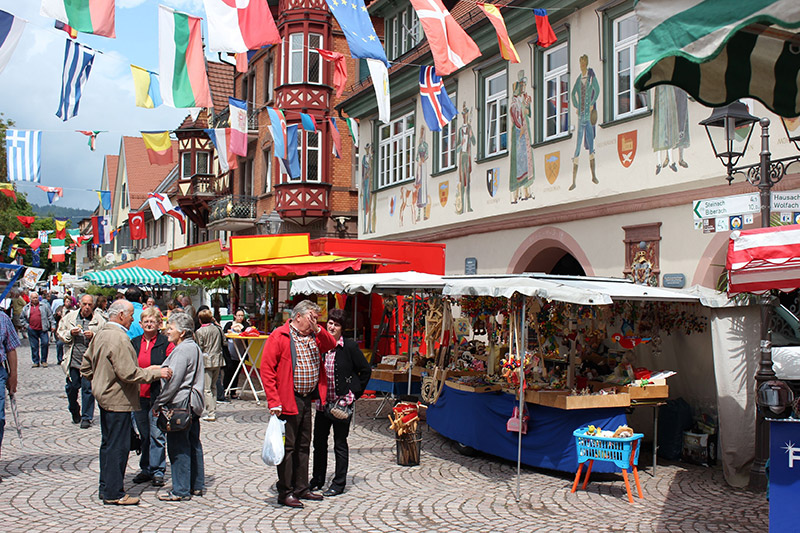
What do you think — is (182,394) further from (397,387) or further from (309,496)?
(397,387)

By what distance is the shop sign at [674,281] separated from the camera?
11.2m

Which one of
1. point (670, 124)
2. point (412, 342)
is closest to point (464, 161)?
point (412, 342)

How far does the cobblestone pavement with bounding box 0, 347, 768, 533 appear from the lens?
6738 millimetres

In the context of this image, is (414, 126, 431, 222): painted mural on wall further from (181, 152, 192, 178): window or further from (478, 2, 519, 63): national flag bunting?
(181, 152, 192, 178): window

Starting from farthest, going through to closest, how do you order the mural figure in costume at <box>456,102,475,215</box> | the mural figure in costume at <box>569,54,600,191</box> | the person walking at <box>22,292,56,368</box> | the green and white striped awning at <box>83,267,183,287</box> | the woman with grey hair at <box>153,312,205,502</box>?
the green and white striped awning at <box>83,267,183,287</box>, the person walking at <box>22,292,56,368</box>, the mural figure in costume at <box>456,102,475,215</box>, the mural figure in costume at <box>569,54,600,191</box>, the woman with grey hair at <box>153,312,205,502</box>

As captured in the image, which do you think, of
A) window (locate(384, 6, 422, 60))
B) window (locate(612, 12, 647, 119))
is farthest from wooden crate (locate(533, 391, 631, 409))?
window (locate(384, 6, 422, 60))

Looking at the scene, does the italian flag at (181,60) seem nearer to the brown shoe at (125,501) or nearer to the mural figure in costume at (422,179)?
the brown shoe at (125,501)

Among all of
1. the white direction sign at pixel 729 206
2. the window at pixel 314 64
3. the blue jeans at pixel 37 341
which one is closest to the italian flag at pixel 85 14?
the white direction sign at pixel 729 206

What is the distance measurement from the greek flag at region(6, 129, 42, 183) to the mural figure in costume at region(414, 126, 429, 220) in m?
8.27

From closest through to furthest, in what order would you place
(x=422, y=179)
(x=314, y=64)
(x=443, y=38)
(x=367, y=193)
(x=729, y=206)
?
(x=729, y=206), (x=443, y=38), (x=422, y=179), (x=367, y=193), (x=314, y=64)

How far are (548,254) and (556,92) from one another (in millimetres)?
3034

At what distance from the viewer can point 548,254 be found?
15.1m

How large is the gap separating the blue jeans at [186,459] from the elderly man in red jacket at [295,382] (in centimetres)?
81

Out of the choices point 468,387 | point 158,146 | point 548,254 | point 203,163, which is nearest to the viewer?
point 468,387
